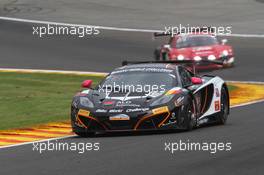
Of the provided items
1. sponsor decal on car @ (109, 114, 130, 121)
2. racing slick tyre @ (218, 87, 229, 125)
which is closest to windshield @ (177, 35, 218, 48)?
racing slick tyre @ (218, 87, 229, 125)

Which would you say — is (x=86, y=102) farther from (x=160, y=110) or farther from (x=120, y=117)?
(x=160, y=110)

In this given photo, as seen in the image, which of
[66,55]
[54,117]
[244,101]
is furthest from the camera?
[66,55]

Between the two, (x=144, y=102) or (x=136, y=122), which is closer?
(x=136, y=122)

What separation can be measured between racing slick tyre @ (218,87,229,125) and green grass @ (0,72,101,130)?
10.9 feet

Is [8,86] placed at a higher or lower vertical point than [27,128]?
lower

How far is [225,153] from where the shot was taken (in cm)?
1183

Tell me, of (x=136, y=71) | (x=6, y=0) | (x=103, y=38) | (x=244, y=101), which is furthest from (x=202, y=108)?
(x=6, y=0)

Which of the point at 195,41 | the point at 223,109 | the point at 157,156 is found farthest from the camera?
the point at 195,41

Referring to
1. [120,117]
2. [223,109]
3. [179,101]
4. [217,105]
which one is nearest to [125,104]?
[120,117]

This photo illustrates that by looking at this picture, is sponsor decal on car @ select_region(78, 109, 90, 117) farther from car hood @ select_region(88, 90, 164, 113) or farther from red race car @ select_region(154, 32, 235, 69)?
red race car @ select_region(154, 32, 235, 69)

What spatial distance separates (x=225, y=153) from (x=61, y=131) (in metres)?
5.28

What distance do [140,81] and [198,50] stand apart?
1560 centimetres

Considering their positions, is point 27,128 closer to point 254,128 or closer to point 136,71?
point 136,71

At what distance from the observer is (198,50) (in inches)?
1220
